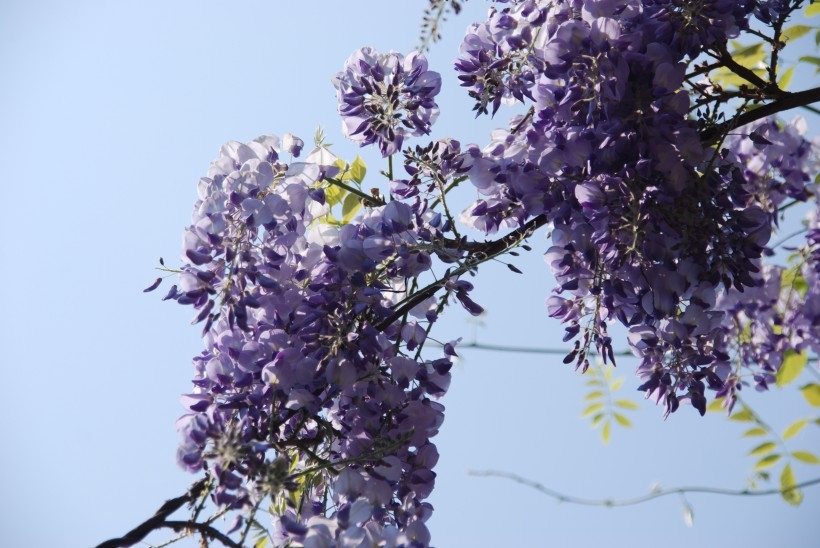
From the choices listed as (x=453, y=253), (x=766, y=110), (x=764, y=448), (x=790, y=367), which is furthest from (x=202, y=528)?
(x=764, y=448)

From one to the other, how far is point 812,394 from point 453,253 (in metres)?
1.79

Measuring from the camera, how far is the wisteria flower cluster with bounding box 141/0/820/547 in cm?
135

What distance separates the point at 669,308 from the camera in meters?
1.42

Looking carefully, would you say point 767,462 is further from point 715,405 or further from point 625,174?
point 625,174

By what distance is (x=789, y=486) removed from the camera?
9.62ft

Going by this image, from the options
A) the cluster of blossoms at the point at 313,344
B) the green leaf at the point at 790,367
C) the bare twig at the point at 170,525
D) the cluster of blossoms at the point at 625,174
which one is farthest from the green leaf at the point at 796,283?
the bare twig at the point at 170,525

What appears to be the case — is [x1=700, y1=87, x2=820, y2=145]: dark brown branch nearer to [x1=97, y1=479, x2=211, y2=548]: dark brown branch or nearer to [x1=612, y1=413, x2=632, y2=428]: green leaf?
[x1=97, y1=479, x2=211, y2=548]: dark brown branch

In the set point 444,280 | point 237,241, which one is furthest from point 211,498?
point 444,280

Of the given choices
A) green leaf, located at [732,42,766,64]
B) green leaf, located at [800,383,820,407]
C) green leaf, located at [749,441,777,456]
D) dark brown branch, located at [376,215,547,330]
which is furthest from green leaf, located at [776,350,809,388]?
dark brown branch, located at [376,215,547,330]

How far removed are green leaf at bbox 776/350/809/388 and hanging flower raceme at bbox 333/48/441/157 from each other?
1540mm

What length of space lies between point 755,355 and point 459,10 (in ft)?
4.57

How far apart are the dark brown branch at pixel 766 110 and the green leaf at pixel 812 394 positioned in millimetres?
1497

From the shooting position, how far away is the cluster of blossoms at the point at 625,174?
53.8 inches

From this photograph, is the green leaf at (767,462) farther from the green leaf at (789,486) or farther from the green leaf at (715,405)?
the green leaf at (715,405)
